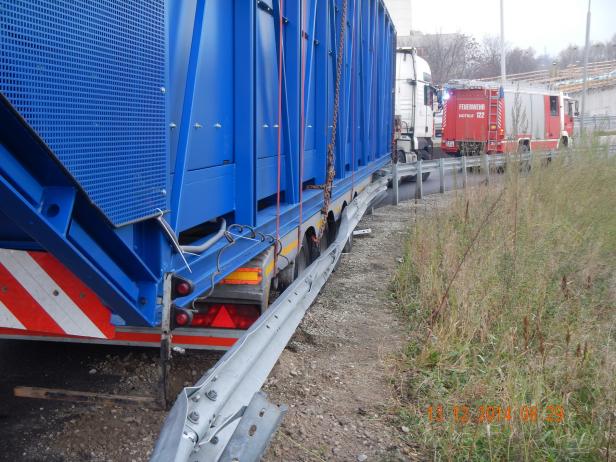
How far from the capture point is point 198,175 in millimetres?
3312

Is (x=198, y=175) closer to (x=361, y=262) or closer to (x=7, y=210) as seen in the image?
(x=7, y=210)

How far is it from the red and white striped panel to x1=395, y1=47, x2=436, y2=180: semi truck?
15.8 m

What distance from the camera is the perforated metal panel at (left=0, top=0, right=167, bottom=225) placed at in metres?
A: 1.94

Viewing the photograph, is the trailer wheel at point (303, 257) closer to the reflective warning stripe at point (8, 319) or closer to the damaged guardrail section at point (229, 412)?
the damaged guardrail section at point (229, 412)

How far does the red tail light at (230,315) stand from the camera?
3.85 metres

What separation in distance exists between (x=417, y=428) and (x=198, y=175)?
184 centimetres

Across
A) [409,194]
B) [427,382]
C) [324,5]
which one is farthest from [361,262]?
[409,194]

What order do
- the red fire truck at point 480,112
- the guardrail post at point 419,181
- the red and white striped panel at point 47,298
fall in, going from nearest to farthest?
the red and white striped panel at point 47,298, the guardrail post at point 419,181, the red fire truck at point 480,112

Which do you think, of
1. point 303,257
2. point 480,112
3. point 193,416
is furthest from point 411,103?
point 193,416

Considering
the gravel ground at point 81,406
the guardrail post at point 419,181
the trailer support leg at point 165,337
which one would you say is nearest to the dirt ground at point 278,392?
the gravel ground at point 81,406
